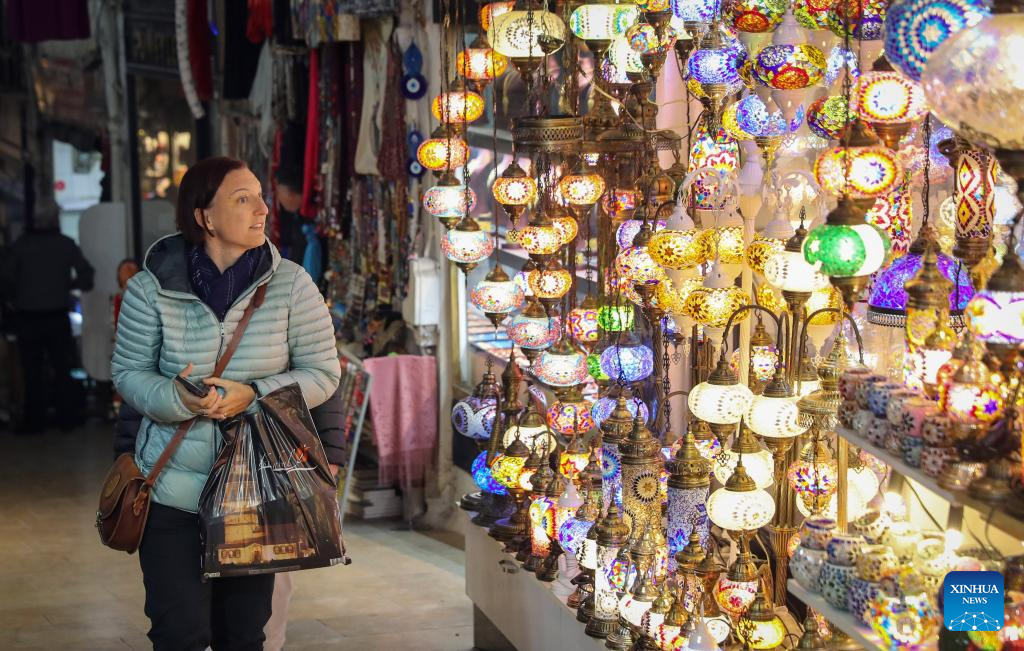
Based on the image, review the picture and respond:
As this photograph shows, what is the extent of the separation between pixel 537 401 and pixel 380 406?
2.11 meters

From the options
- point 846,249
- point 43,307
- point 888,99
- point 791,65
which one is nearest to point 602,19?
point 791,65

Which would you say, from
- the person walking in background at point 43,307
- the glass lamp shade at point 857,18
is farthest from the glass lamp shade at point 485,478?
the person walking in background at point 43,307

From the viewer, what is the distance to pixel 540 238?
147 inches

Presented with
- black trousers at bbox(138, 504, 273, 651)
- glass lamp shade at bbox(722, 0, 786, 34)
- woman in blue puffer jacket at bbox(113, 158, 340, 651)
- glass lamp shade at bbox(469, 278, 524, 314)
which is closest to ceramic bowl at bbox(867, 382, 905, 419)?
glass lamp shade at bbox(722, 0, 786, 34)

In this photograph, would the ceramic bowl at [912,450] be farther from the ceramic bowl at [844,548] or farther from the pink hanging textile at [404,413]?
the pink hanging textile at [404,413]

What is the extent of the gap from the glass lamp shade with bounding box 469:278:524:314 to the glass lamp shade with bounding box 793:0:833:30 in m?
1.44

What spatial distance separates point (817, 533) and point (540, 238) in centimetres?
141

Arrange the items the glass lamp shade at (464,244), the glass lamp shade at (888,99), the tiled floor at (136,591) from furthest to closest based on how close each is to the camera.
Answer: the tiled floor at (136,591), the glass lamp shade at (464,244), the glass lamp shade at (888,99)

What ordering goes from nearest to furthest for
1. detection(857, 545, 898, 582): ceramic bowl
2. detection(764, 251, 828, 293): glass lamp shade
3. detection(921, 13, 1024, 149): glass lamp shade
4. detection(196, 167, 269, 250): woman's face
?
detection(921, 13, 1024, 149): glass lamp shade
detection(857, 545, 898, 582): ceramic bowl
detection(764, 251, 828, 293): glass lamp shade
detection(196, 167, 269, 250): woman's face

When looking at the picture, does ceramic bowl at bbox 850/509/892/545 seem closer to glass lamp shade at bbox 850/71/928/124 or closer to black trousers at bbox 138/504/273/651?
glass lamp shade at bbox 850/71/928/124

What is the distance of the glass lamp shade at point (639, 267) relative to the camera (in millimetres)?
3287

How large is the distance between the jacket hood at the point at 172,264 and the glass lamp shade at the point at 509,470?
1.01 metres

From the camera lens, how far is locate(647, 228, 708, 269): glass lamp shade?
10.0ft

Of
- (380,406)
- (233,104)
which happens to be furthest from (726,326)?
(233,104)
